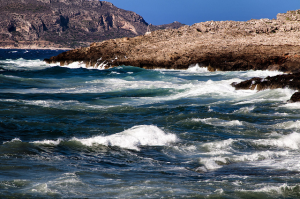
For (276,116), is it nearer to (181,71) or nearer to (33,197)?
(33,197)

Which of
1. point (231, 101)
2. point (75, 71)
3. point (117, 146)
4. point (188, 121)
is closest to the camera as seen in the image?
point (117, 146)

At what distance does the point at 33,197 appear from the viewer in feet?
18.6

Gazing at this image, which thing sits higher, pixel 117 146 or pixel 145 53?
pixel 145 53

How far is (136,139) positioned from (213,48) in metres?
28.6

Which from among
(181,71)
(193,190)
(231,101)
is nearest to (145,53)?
(181,71)

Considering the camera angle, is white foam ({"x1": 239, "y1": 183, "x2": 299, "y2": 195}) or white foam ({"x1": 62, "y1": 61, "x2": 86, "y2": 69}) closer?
white foam ({"x1": 239, "y1": 183, "x2": 299, "y2": 195})

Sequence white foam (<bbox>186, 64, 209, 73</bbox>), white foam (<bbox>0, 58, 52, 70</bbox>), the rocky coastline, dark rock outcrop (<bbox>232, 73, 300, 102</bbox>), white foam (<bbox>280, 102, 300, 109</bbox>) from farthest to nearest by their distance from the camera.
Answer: white foam (<bbox>0, 58, 52, 70</bbox>) → white foam (<bbox>186, 64, 209, 73</bbox>) → the rocky coastline → dark rock outcrop (<bbox>232, 73, 300, 102</bbox>) → white foam (<bbox>280, 102, 300, 109</bbox>)

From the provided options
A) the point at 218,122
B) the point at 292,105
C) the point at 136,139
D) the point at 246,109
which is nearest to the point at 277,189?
the point at 136,139

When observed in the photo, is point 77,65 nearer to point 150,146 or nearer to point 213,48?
point 213,48

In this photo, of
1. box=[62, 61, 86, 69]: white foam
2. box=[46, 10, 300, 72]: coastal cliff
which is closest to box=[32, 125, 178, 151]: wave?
box=[46, 10, 300, 72]: coastal cliff

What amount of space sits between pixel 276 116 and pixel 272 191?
8061 millimetres

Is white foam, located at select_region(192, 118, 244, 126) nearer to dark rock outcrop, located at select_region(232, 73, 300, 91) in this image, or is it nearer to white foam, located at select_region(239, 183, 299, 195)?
white foam, located at select_region(239, 183, 299, 195)

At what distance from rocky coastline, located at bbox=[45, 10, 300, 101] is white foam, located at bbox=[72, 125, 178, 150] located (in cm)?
2365

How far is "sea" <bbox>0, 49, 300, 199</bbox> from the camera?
20.6 ft
